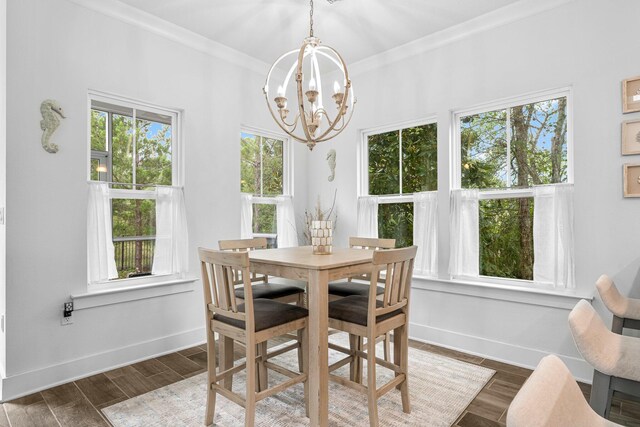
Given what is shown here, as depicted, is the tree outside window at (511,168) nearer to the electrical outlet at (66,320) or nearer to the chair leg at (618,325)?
the chair leg at (618,325)

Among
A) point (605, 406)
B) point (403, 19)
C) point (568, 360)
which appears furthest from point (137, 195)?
point (568, 360)

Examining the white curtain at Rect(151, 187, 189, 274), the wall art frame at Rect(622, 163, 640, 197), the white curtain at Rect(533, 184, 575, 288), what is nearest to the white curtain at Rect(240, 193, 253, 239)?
the white curtain at Rect(151, 187, 189, 274)

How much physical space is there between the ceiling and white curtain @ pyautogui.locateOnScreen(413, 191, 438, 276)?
1.55 metres

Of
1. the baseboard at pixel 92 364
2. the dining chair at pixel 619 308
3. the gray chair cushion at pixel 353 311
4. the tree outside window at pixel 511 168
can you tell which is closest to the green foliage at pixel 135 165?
the baseboard at pixel 92 364

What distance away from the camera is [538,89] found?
2859 millimetres

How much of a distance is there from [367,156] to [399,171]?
1.50 feet

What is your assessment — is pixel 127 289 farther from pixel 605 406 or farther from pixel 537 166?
pixel 537 166

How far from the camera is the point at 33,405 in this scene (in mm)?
2291

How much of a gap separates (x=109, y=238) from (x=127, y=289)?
1.45ft

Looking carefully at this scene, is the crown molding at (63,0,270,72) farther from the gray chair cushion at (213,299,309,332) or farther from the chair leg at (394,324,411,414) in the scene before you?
the chair leg at (394,324,411,414)

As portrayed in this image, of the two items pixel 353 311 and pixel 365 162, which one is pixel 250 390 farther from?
pixel 365 162

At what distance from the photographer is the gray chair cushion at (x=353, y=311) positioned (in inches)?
81.7

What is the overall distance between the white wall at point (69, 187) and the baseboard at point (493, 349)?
2179 millimetres

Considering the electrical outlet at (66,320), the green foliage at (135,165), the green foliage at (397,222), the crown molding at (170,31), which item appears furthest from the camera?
the green foliage at (397,222)
